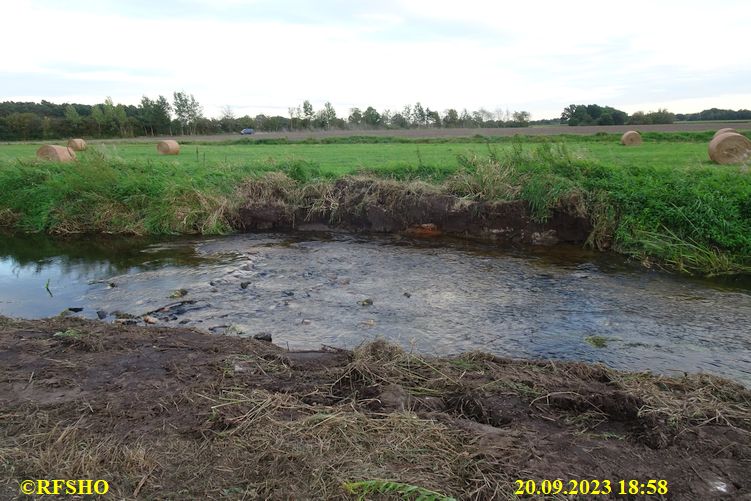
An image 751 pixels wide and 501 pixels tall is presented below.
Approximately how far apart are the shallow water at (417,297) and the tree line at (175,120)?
183 ft

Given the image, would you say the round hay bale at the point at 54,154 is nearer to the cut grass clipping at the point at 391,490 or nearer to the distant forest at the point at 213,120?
the cut grass clipping at the point at 391,490

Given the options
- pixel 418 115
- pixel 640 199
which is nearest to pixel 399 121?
pixel 418 115

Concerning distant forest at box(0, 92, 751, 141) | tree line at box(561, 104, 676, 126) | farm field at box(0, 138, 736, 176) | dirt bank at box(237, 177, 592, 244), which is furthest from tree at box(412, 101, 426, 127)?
dirt bank at box(237, 177, 592, 244)

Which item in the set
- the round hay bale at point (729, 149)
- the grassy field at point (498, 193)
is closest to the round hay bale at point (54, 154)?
the grassy field at point (498, 193)

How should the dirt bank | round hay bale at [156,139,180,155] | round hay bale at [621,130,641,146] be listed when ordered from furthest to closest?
round hay bale at [156,139,180,155] < round hay bale at [621,130,641,146] < the dirt bank

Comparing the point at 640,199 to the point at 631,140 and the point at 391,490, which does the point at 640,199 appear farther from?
the point at 631,140

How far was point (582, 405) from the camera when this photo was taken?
4.30 meters

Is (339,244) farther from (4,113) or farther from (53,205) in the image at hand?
(4,113)

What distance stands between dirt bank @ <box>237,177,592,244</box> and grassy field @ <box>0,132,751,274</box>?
0.35m

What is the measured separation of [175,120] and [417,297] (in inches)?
2999

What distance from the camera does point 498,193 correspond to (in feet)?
44.2

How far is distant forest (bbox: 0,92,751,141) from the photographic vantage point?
192 feet

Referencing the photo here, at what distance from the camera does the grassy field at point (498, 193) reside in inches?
427

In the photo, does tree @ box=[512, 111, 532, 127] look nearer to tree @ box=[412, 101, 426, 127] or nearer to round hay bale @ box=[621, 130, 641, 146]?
tree @ box=[412, 101, 426, 127]
